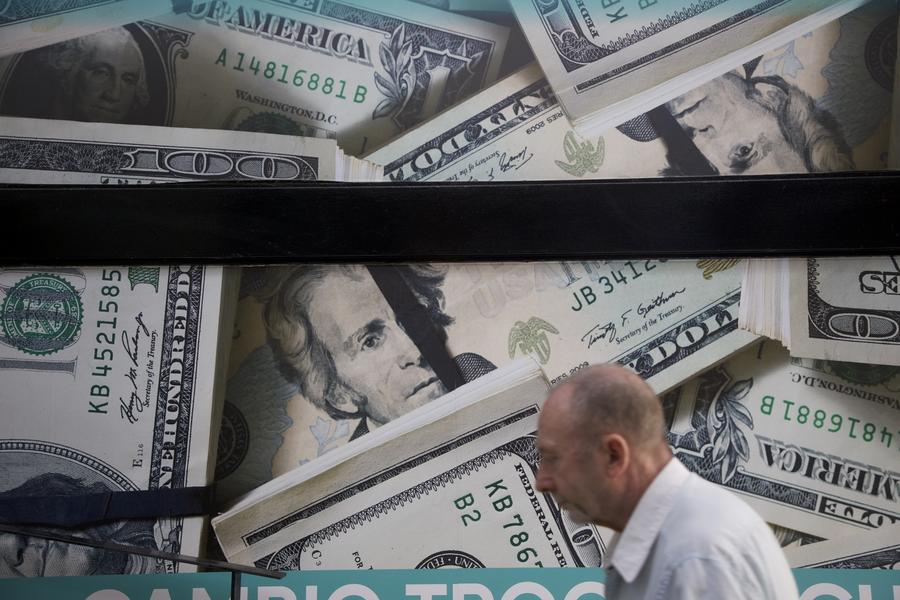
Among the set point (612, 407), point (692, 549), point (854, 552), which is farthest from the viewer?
point (854, 552)

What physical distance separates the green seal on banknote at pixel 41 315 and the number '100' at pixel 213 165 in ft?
1.20

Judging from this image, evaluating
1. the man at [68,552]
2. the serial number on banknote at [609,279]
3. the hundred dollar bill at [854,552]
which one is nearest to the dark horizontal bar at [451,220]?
the serial number on banknote at [609,279]

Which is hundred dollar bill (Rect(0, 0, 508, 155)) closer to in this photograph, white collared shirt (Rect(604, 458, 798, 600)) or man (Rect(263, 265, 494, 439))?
man (Rect(263, 265, 494, 439))

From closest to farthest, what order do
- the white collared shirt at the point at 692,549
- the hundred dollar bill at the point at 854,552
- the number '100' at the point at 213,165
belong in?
the white collared shirt at the point at 692,549
the hundred dollar bill at the point at 854,552
the number '100' at the point at 213,165

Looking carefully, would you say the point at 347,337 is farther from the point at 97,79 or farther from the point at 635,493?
the point at 635,493

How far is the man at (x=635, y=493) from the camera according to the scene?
115 cm

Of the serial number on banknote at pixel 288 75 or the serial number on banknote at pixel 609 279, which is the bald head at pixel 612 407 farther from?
the serial number on banknote at pixel 288 75

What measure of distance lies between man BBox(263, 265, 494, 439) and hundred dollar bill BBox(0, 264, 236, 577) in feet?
0.54

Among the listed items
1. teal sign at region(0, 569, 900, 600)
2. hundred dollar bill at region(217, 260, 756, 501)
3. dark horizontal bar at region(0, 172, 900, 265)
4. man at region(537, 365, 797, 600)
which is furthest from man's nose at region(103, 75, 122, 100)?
man at region(537, 365, 797, 600)

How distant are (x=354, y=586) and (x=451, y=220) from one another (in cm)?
98

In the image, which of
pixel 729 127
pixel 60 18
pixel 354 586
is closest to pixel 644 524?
pixel 354 586

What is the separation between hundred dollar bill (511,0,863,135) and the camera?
261 centimetres

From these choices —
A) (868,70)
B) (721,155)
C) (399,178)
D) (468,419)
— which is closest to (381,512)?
(468,419)

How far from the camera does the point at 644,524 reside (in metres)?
1.23
